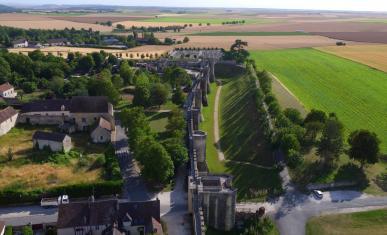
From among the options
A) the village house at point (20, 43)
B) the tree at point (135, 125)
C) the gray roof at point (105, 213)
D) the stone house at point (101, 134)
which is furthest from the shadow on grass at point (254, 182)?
the village house at point (20, 43)

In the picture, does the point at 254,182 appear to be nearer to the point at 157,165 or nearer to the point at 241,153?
the point at 241,153

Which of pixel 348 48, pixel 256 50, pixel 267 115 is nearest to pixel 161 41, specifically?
pixel 256 50

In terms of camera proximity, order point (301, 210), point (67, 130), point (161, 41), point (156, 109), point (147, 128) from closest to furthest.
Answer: point (301, 210) < point (147, 128) < point (67, 130) < point (156, 109) < point (161, 41)

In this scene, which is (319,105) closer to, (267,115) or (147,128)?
(267,115)

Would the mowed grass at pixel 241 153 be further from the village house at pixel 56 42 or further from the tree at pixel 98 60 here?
the village house at pixel 56 42

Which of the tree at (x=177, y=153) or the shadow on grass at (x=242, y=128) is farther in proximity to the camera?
the shadow on grass at (x=242, y=128)

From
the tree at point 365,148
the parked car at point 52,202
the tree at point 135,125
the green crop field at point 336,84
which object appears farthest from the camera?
the green crop field at point 336,84
